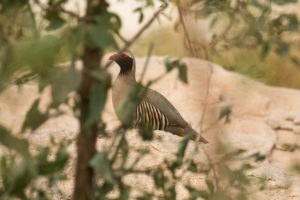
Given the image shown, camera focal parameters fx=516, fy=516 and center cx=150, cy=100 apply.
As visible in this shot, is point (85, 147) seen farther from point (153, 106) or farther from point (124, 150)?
point (153, 106)

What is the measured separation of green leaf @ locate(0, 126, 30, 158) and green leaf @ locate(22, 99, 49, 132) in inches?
6.3

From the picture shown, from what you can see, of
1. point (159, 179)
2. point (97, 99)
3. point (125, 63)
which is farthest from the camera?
point (125, 63)

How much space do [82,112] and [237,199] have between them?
0.39 m

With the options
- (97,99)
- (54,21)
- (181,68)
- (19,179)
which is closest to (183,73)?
(181,68)

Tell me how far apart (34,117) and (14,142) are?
19 centimetres

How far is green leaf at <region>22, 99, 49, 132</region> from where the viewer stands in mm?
1072

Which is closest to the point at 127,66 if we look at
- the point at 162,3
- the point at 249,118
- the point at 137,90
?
the point at 249,118

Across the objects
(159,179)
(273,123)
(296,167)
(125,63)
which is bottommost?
(273,123)

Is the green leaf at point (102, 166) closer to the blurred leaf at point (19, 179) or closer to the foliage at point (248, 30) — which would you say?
the blurred leaf at point (19, 179)

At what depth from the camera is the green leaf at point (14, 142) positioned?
88cm

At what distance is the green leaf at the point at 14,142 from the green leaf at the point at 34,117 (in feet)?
0.53

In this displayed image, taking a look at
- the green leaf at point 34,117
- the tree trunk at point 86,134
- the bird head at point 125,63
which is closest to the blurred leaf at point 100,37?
the tree trunk at point 86,134

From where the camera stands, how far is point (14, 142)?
0.89 m

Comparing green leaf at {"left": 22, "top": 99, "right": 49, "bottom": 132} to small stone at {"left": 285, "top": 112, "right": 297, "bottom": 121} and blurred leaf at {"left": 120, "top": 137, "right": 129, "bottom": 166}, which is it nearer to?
blurred leaf at {"left": 120, "top": 137, "right": 129, "bottom": 166}
